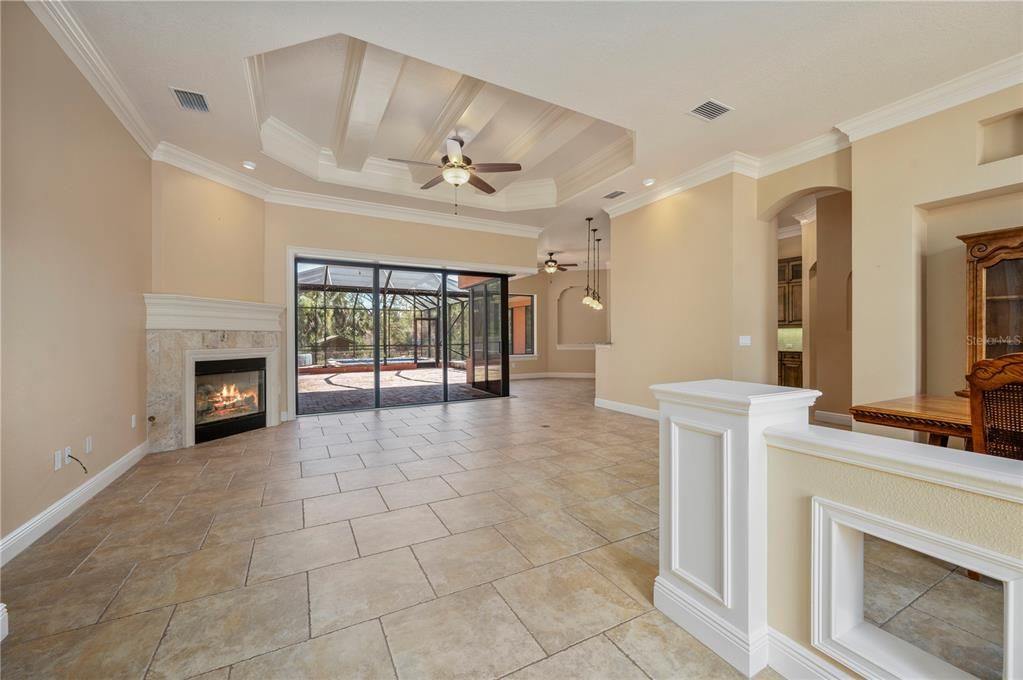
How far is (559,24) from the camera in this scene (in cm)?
255

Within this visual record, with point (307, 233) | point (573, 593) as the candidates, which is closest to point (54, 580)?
point (573, 593)

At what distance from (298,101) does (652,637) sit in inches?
199

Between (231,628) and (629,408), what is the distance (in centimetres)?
523

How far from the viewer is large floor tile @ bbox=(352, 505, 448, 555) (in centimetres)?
229

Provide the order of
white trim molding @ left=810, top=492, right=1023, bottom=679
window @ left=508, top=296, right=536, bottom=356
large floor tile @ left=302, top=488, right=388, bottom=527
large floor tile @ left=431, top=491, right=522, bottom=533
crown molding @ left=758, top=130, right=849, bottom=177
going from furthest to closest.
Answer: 1. window @ left=508, top=296, right=536, bottom=356
2. crown molding @ left=758, top=130, right=849, bottom=177
3. large floor tile @ left=302, top=488, right=388, bottom=527
4. large floor tile @ left=431, top=491, right=522, bottom=533
5. white trim molding @ left=810, top=492, right=1023, bottom=679

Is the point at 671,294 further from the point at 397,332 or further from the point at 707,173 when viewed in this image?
the point at 397,332

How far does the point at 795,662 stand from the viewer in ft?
4.41

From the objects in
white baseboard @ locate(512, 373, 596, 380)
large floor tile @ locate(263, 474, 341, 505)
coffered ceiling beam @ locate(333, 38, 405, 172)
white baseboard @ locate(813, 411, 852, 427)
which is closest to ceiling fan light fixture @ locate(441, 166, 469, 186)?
coffered ceiling beam @ locate(333, 38, 405, 172)

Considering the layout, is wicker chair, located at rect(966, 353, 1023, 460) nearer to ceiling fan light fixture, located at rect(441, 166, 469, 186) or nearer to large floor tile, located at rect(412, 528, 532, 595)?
large floor tile, located at rect(412, 528, 532, 595)

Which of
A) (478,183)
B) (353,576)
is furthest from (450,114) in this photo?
(353,576)

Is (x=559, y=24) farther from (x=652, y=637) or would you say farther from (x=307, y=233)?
(x=307, y=233)

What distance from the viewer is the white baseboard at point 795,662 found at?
4.17 ft

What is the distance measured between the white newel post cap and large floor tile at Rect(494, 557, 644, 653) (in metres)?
0.92

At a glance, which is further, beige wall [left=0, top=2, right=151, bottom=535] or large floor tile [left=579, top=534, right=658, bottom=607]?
beige wall [left=0, top=2, right=151, bottom=535]
